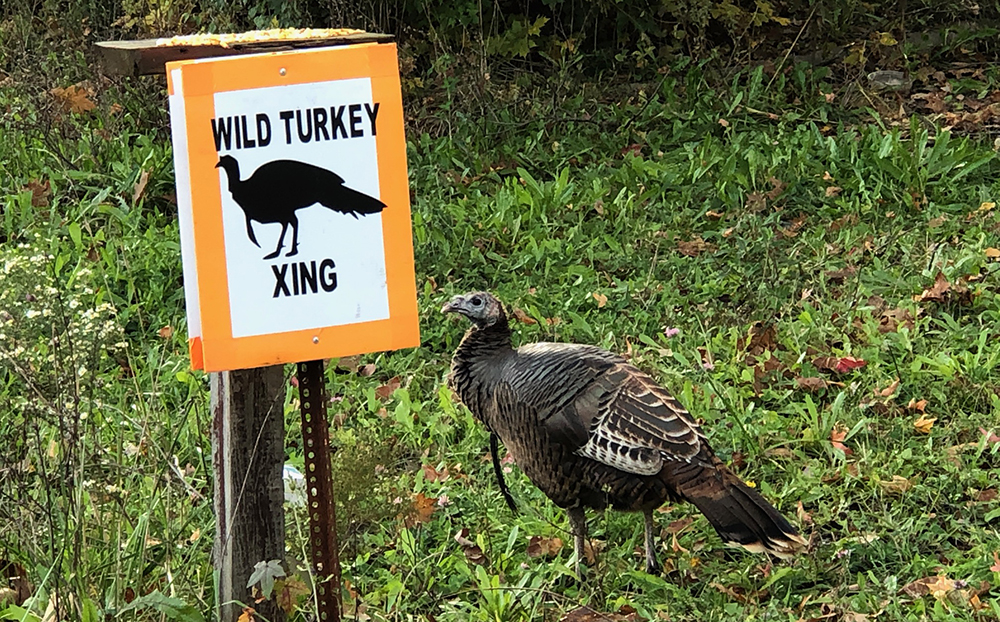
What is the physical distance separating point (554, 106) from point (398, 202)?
569 centimetres

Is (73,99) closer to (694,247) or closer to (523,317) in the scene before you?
(523,317)

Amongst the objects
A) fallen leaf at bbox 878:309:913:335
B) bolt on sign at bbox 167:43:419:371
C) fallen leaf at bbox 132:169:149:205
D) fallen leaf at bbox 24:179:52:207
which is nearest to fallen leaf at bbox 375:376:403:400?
fallen leaf at bbox 878:309:913:335

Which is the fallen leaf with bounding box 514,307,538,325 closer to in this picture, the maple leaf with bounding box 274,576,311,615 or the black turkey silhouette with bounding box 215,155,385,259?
the maple leaf with bounding box 274,576,311,615

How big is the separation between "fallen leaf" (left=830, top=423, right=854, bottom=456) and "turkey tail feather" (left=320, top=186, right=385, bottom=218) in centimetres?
256

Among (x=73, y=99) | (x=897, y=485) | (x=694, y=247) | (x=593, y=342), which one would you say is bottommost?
(x=897, y=485)

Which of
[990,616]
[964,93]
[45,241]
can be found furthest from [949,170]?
[45,241]

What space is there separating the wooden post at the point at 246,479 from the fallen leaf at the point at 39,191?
438 cm

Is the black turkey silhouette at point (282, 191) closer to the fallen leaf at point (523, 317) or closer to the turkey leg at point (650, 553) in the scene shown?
the turkey leg at point (650, 553)

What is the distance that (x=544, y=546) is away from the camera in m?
4.34

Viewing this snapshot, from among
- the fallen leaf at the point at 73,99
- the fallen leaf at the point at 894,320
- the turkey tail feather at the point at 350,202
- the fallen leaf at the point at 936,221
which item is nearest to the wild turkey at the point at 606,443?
the turkey tail feather at the point at 350,202

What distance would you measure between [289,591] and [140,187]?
4382 millimetres

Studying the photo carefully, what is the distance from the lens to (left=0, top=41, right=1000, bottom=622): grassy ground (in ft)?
12.1

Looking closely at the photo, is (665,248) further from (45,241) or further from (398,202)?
(398,202)

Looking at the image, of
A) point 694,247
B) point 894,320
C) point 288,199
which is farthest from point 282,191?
point 694,247
